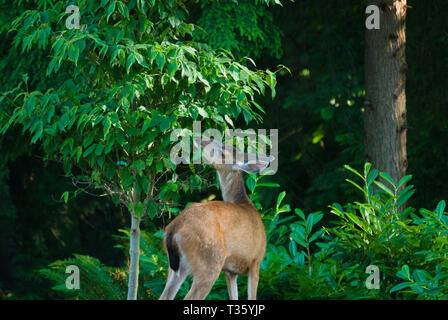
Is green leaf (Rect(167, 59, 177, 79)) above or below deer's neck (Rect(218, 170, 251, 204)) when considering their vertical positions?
above

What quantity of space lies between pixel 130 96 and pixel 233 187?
3.93 ft

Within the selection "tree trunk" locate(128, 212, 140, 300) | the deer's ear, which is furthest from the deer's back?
"tree trunk" locate(128, 212, 140, 300)

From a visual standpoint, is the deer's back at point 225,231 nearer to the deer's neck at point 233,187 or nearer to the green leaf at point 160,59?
the deer's neck at point 233,187

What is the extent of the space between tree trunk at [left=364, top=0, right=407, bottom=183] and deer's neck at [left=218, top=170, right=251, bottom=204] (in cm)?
357

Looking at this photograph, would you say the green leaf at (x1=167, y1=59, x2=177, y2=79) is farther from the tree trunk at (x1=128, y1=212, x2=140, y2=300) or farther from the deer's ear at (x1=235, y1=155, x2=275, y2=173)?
the tree trunk at (x1=128, y1=212, x2=140, y2=300)

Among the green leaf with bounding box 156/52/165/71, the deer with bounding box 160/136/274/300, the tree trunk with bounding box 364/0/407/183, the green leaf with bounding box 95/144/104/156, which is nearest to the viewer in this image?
the deer with bounding box 160/136/274/300

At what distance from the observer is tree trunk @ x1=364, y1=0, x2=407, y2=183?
934 centimetres

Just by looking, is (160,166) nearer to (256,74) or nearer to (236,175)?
(236,175)

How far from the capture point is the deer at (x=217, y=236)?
5.47m

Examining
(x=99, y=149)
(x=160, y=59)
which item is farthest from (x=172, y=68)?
(x=99, y=149)

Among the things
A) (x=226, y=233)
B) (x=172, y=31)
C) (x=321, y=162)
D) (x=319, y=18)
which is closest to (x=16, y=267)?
(x=321, y=162)

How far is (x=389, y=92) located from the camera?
9344mm

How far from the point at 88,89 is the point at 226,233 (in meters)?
2.28
